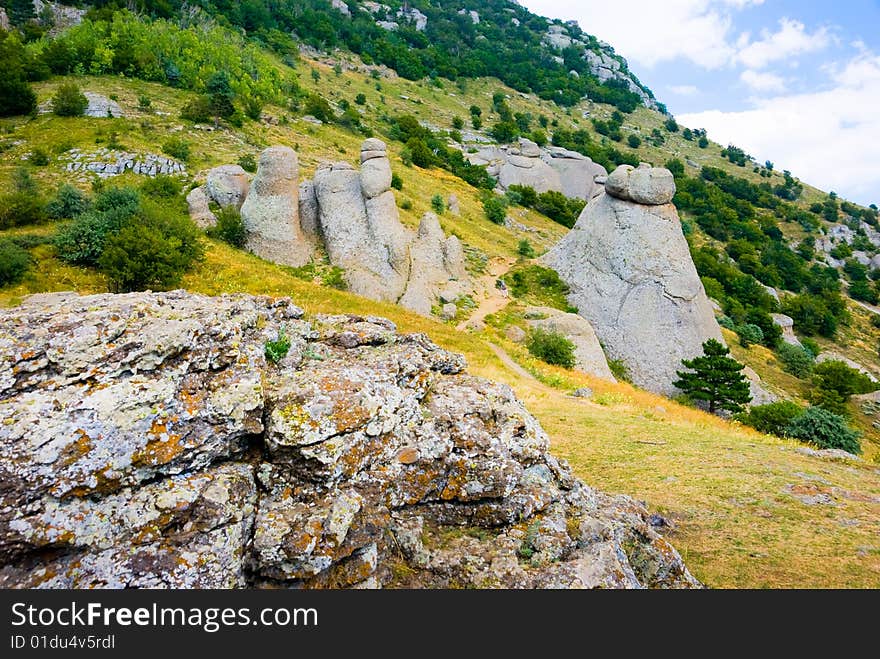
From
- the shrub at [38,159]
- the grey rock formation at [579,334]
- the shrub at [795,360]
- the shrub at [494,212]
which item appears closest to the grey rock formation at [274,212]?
the shrub at [38,159]

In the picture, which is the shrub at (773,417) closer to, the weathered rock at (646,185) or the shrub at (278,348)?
the weathered rock at (646,185)

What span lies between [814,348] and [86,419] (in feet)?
199

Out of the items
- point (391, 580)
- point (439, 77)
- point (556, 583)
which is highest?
point (439, 77)

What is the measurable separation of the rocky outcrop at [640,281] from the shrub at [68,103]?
132 ft

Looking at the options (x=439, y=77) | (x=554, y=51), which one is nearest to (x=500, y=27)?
(x=554, y=51)

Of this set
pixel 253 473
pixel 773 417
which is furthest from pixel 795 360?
pixel 253 473

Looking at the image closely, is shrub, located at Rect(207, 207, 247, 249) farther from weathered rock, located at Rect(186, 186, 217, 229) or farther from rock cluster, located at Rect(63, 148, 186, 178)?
rock cluster, located at Rect(63, 148, 186, 178)

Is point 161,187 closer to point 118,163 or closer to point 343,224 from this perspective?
point 118,163

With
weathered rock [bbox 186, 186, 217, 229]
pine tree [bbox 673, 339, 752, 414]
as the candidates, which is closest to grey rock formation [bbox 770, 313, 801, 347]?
pine tree [bbox 673, 339, 752, 414]

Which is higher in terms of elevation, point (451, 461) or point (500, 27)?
point (500, 27)

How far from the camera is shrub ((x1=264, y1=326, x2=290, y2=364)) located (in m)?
7.09

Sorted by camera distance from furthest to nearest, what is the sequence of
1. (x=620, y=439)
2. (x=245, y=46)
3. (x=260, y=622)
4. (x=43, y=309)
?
(x=245, y=46)
(x=620, y=439)
(x=43, y=309)
(x=260, y=622)

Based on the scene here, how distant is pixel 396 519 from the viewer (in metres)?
Result: 5.89

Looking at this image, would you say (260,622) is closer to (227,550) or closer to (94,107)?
(227,550)
